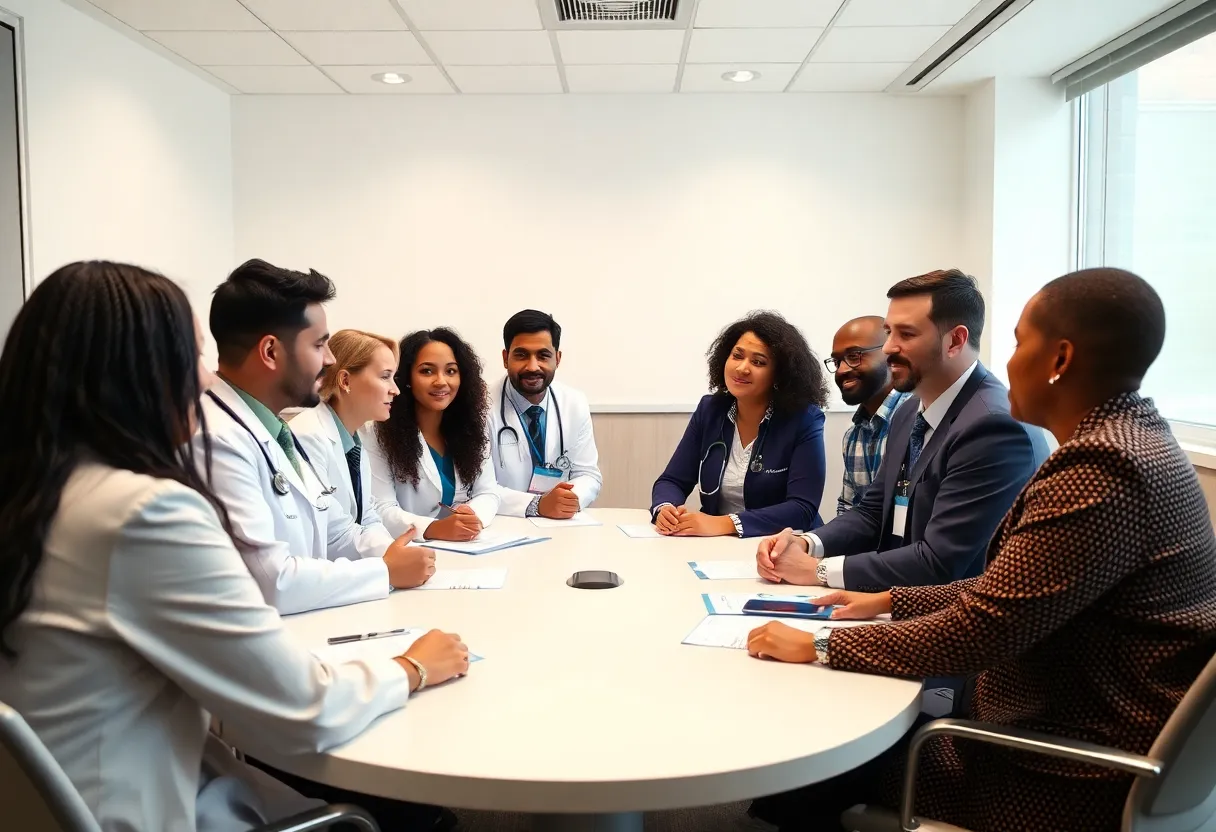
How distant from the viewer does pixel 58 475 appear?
1069 millimetres

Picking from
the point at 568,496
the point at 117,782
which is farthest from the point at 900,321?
the point at 117,782

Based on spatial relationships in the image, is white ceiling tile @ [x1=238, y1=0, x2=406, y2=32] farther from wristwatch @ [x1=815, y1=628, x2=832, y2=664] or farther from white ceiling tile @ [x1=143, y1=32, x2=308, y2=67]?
wristwatch @ [x1=815, y1=628, x2=832, y2=664]

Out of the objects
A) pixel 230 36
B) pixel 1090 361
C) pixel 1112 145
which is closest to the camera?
pixel 1090 361

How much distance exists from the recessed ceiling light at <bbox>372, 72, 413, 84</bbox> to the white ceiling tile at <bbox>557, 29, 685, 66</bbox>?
98 cm

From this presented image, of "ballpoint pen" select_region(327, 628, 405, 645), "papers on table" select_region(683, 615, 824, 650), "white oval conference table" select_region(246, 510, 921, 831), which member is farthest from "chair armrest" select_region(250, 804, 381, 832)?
"papers on table" select_region(683, 615, 824, 650)

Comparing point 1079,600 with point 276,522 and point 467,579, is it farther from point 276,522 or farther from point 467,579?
point 276,522

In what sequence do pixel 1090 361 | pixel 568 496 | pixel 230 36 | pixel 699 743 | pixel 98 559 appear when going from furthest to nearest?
pixel 230 36 → pixel 568 496 → pixel 1090 361 → pixel 699 743 → pixel 98 559

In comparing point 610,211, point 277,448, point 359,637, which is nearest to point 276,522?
point 277,448

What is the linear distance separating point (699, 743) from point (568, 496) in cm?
193

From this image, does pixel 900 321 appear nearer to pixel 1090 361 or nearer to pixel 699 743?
pixel 1090 361

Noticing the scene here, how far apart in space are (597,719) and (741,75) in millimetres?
4407

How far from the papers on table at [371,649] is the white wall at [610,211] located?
3.77m

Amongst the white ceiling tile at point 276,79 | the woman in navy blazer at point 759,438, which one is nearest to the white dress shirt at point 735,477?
the woman in navy blazer at point 759,438

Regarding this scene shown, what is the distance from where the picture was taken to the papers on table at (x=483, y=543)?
2.54m
